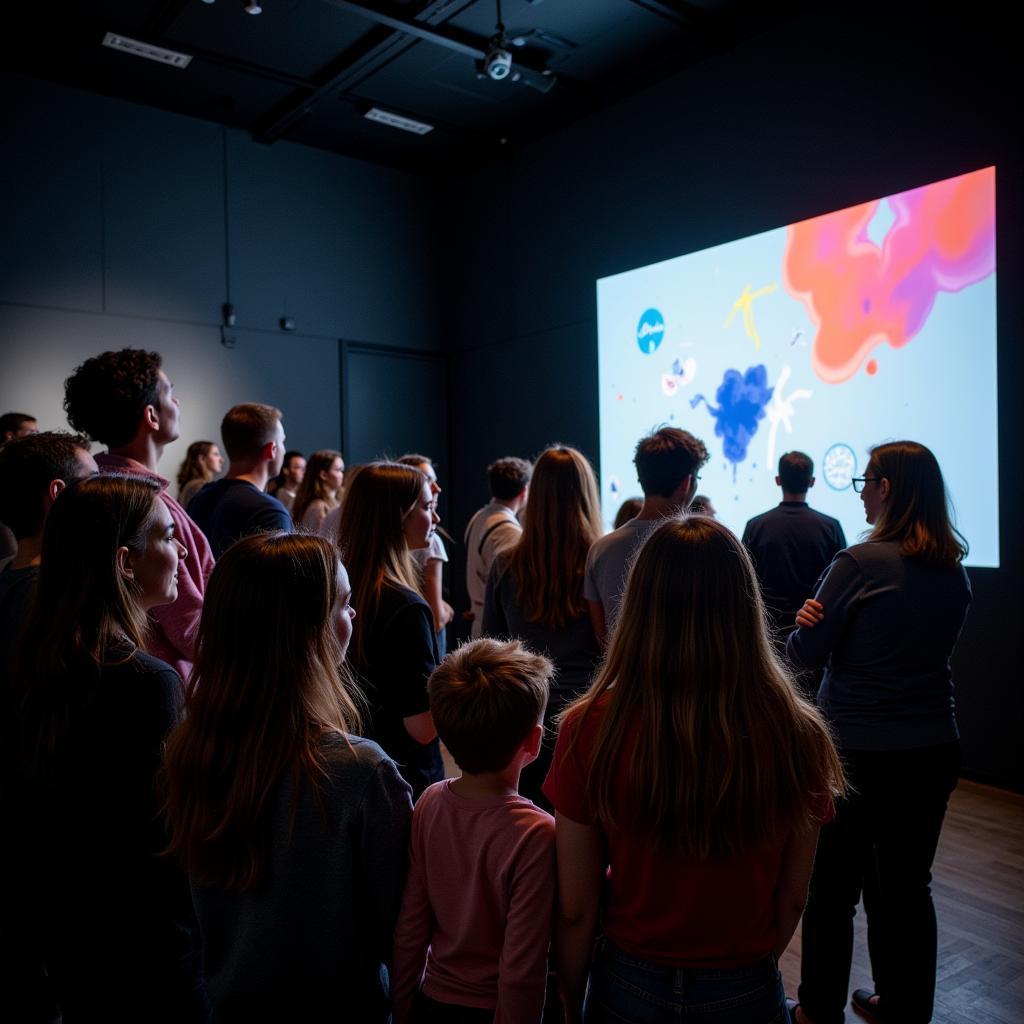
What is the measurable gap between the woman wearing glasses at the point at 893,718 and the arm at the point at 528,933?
106cm

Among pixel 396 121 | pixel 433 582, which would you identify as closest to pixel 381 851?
pixel 433 582

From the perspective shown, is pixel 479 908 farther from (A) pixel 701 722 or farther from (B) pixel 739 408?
(B) pixel 739 408

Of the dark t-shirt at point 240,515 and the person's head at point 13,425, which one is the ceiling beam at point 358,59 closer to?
the person's head at point 13,425

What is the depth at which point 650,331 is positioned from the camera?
530 centimetres

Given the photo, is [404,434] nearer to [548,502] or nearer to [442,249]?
[442,249]

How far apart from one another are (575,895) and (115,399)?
1.59 metres

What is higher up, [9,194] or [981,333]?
[9,194]

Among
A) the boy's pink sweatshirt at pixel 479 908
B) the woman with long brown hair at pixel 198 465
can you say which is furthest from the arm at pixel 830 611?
the woman with long brown hair at pixel 198 465

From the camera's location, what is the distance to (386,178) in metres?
6.84

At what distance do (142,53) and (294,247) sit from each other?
5.38ft

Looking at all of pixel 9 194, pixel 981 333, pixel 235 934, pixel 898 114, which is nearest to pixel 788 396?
pixel 981 333

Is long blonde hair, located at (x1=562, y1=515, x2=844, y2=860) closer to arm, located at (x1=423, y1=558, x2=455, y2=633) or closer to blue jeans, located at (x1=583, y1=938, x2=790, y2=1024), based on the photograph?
blue jeans, located at (x1=583, y1=938, x2=790, y2=1024)

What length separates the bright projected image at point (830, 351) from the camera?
380cm

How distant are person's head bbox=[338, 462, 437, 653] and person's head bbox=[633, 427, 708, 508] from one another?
0.69m
